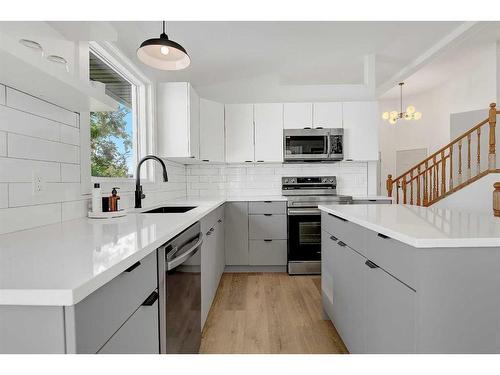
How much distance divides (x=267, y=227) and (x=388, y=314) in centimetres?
225

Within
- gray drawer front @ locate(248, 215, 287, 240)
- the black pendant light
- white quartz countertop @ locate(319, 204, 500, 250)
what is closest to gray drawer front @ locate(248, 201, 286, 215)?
gray drawer front @ locate(248, 215, 287, 240)

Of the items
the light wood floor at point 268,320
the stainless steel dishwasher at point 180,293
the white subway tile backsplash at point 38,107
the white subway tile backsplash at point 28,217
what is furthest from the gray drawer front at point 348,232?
the white subway tile backsplash at point 38,107

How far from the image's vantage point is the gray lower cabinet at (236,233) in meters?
3.43

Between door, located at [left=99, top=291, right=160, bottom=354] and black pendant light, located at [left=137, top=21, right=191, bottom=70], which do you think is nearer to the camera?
door, located at [left=99, top=291, right=160, bottom=354]

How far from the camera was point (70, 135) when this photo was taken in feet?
5.27

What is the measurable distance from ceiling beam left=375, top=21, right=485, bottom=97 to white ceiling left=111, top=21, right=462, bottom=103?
0.20ft

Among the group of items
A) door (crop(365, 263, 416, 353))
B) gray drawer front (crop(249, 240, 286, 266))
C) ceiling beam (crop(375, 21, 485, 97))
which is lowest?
gray drawer front (crop(249, 240, 286, 266))

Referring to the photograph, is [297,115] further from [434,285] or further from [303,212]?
[434,285]

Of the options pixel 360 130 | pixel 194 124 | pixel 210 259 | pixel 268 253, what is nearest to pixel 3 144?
pixel 210 259

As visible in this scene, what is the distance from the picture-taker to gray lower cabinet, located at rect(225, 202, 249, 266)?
11.2 feet

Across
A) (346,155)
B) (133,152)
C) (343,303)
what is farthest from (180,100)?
(343,303)

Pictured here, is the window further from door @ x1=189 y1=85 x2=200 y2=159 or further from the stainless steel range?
the stainless steel range

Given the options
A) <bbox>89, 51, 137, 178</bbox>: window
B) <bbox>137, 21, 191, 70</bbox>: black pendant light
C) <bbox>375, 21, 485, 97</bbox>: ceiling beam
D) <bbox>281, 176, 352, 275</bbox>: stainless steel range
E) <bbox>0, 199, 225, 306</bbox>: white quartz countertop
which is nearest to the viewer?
<bbox>0, 199, 225, 306</bbox>: white quartz countertop

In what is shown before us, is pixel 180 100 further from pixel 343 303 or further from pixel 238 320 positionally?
pixel 343 303
